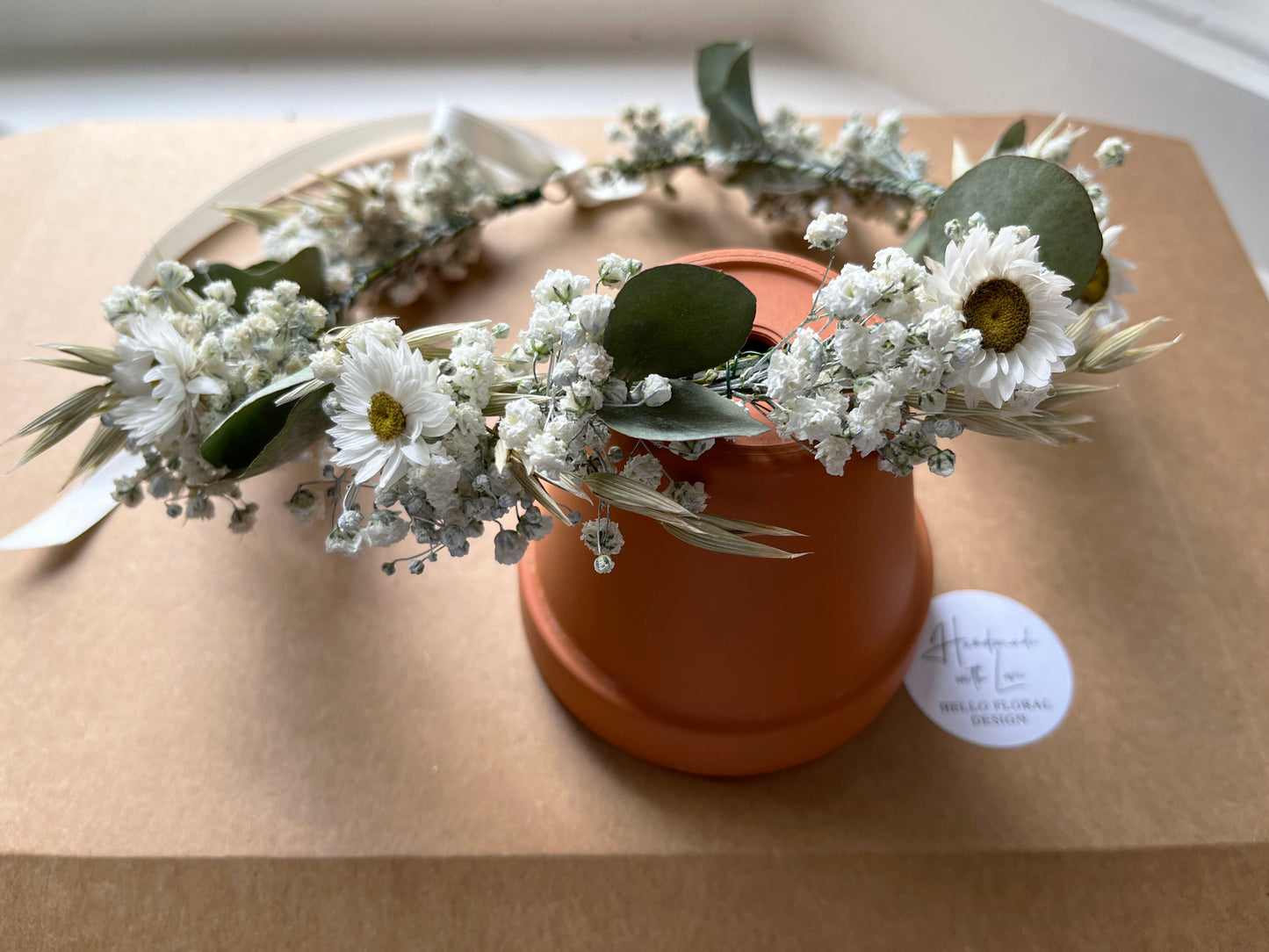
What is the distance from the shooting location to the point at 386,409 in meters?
0.44

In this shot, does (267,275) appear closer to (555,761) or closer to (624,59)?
(555,761)

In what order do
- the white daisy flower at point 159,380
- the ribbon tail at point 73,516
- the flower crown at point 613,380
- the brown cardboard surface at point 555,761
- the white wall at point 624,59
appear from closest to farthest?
the flower crown at point 613,380 < the white daisy flower at point 159,380 < the brown cardboard surface at point 555,761 < the ribbon tail at point 73,516 < the white wall at point 624,59

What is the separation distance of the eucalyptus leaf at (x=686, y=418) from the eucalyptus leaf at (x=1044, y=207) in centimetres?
21

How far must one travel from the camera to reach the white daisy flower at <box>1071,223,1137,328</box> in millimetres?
601

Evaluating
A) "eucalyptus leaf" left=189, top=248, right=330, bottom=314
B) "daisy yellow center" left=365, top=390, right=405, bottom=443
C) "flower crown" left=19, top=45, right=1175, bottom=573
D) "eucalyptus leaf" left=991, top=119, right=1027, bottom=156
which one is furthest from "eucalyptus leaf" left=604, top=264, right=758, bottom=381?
"eucalyptus leaf" left=991, top=119, right=1027, bottom=156

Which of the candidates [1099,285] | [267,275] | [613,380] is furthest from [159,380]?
[1099,285]

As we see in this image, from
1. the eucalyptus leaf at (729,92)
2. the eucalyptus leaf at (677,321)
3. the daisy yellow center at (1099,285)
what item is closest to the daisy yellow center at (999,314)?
the eucalyptus leaf at (677,321)

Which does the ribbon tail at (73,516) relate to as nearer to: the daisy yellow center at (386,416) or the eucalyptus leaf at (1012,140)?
the daisy yellow center at (386,416)

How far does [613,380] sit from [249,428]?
0.76ft

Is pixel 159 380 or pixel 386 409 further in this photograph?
pixel 159 380

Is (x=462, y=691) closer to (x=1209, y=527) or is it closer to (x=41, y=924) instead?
(x=41, y=924)

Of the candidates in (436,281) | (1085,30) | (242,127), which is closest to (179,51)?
(242,127)

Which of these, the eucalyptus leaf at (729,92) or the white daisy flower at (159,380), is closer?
the white daisy flower at (159,380)

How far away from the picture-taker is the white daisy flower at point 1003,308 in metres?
0.44
